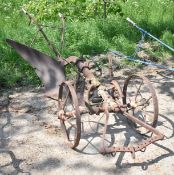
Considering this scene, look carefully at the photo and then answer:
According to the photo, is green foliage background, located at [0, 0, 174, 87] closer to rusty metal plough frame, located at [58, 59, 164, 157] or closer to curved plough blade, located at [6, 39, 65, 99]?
curved plough blade, located at [6, 39, 65, 99]

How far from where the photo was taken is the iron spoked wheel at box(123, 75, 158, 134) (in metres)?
4.27

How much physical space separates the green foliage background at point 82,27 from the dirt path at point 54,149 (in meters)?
0.88

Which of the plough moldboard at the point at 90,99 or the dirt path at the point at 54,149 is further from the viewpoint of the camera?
the dirt path at the point at 54,149

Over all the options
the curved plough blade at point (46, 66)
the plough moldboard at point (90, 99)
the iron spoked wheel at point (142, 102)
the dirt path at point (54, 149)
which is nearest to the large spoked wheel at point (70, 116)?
the plough moldboard at point (90, 99)

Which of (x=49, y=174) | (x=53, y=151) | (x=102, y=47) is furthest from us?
(x=102, y=47)

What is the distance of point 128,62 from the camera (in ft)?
21.9

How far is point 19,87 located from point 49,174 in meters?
2.18

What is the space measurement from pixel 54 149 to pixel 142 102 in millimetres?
1133

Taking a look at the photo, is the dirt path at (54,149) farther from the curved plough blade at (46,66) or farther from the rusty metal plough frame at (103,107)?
the curved plough blade at (46,66)

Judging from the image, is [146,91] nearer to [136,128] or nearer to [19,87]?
[136,128]

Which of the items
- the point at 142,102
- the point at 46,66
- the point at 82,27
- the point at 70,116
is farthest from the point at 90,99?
the point at 82,27

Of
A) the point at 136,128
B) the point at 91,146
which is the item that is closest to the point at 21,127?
the point at 91,146

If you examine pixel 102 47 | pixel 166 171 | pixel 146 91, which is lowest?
pixel 166 171

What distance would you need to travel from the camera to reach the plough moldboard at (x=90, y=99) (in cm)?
403
